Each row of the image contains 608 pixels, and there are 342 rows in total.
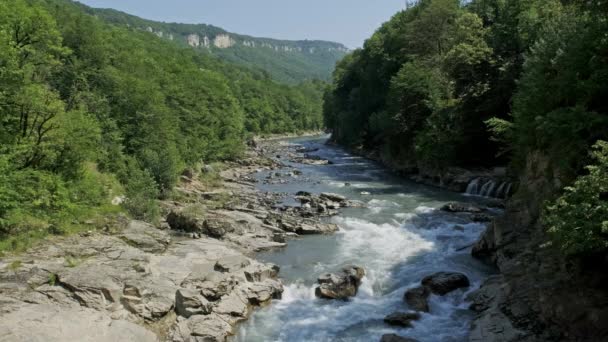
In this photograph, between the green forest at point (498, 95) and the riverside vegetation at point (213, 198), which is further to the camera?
the green forest at point (498, 95)

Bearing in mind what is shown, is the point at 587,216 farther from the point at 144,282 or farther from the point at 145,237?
the point at 145,237

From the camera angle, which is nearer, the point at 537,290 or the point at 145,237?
the point at 537,290

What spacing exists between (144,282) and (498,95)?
3452 centimetres

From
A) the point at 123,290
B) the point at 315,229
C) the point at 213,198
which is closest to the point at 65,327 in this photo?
the point at 123,290

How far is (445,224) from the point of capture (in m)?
27.0

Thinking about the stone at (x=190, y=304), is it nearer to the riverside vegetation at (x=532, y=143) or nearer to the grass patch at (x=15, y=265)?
the grass patch at (x=15, y=265)

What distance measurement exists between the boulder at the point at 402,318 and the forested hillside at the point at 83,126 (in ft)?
46.2

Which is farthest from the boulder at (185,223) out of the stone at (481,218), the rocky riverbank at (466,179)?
the rocky riverbank at (466,179)

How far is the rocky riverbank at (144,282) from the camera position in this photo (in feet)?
44.2

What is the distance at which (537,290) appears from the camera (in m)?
14.0

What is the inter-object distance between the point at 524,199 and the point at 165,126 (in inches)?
1088

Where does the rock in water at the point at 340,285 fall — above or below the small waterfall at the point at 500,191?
below

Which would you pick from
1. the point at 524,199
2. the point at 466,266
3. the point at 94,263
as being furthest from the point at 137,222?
the point at 524,199

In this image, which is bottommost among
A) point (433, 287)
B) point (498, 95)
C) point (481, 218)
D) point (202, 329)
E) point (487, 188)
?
point (202, 329)
